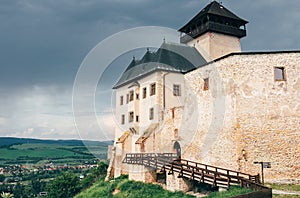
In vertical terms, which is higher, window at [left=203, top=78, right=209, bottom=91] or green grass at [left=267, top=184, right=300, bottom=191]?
window at [left=203, top=78, right=209, bottom=91]

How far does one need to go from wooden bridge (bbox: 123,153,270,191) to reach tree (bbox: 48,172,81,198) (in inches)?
527

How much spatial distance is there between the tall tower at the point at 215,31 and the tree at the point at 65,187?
19.4m

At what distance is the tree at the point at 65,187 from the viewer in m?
29.9

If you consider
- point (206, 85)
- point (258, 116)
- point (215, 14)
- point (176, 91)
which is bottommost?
point (258, 116)

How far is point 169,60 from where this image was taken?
2197 centimetres

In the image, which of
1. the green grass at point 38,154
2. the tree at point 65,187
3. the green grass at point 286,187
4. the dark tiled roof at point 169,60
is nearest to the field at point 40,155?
the green grass at point 38,154

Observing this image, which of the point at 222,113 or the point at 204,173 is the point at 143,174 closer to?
the point at 204,173

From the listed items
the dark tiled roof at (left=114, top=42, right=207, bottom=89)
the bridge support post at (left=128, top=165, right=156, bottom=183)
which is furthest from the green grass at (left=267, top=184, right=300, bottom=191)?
the dark tiled roof at (left=114, top=42, right=207, bottom=89)

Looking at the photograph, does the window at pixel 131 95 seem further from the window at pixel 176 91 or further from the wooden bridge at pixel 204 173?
the wooden bridge at pixel 204 173

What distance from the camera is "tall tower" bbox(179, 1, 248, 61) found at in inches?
952

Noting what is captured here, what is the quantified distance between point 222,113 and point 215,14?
12.8 meters

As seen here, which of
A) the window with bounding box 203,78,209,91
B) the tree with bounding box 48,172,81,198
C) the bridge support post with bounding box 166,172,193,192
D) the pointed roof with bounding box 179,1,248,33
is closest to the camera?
the bridge support post with bounding box 166,172,193,192

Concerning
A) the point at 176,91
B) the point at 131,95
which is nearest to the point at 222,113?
the point at 176,91

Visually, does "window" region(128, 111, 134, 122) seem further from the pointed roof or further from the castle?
the pointed roof
